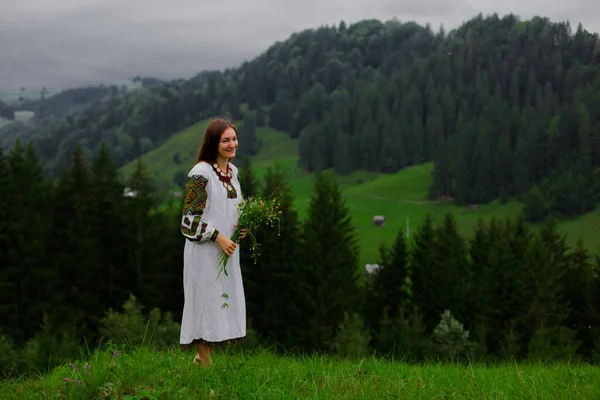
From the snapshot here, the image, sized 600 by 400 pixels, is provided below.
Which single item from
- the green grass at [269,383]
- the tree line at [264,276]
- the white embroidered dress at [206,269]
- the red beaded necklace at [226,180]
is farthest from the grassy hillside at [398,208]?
the green grass at [269,383]

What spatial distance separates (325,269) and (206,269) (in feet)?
135

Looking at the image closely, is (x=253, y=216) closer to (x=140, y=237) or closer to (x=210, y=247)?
(x=210, y=247)

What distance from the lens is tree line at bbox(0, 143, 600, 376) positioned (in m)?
43.1

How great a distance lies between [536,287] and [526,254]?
4.11 metres

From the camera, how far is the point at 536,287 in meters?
53.1

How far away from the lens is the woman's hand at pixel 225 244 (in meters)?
7.76

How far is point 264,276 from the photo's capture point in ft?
156

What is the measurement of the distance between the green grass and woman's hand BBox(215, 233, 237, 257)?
1351 millimetres

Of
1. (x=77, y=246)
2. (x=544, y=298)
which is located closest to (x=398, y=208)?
(x=544, y=298)

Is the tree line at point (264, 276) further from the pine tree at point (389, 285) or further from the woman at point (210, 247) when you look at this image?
the woman at point (210, 247)

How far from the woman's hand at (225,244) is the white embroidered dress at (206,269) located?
12cm

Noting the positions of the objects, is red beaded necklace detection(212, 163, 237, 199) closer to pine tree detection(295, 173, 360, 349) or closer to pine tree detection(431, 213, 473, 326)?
pine tree detection(295, 173, 360, 349)

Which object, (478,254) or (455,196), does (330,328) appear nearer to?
(478,254)

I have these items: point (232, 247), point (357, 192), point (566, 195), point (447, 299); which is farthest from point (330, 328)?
point (357, 192)
